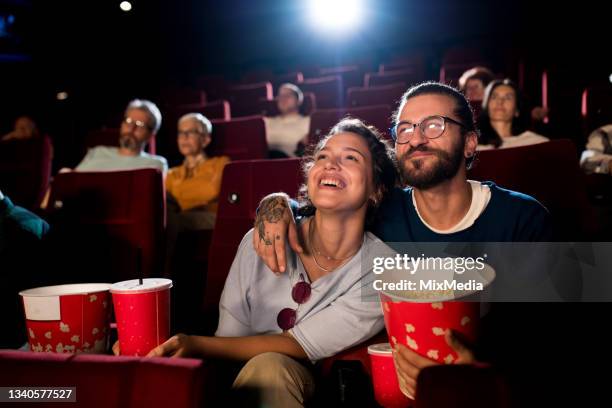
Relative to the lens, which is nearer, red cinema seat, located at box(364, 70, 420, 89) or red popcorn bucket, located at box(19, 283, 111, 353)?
red popcorn bucket, located at box(19, 283, 111, 353)

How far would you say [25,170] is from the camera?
171 centimetres

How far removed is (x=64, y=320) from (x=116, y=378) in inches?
6.4

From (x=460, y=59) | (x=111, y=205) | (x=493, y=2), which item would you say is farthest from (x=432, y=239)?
(x=493, y=2)

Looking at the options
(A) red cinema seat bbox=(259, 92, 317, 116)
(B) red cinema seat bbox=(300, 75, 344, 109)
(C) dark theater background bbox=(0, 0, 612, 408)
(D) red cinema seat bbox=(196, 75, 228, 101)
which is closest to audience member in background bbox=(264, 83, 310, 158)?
(A) red cinema seat bbox=(259, 92, 317, 116)

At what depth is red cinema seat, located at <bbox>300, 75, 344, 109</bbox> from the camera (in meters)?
2.59

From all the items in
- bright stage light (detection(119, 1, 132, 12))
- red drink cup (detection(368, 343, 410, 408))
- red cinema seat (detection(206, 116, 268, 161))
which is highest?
bright stage light (detection(119, 1, 132, 12))

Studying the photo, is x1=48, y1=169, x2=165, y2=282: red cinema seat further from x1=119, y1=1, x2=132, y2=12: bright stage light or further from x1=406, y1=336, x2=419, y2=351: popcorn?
x1=119, y1=1, x2=132, y2=12: bright stage light

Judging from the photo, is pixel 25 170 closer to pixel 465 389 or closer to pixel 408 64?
pixel 465 389

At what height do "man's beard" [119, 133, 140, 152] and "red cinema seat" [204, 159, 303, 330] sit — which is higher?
"man's beard" [119, 133, 140, 152]

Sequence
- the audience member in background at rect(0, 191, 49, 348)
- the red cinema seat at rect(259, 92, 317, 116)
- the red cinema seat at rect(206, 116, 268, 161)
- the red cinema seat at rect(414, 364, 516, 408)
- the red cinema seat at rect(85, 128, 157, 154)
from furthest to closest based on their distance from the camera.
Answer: the red cinema seat at rect(259, 92, 317, 116)
the red cinema seat at rect(85, 128, 157, 154)
the red cinema seat at rect(206, 116, 268, 161)
the audience member in background at rect(0, 191, 49, 348)
the red cinema seat at rect(414, 364, 516, 408)

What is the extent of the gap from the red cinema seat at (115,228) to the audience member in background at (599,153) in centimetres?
96

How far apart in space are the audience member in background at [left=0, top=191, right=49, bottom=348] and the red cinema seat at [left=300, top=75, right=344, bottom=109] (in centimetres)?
183

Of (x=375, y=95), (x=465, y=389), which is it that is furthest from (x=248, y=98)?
(x=465, y=389)

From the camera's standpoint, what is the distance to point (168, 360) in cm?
43
